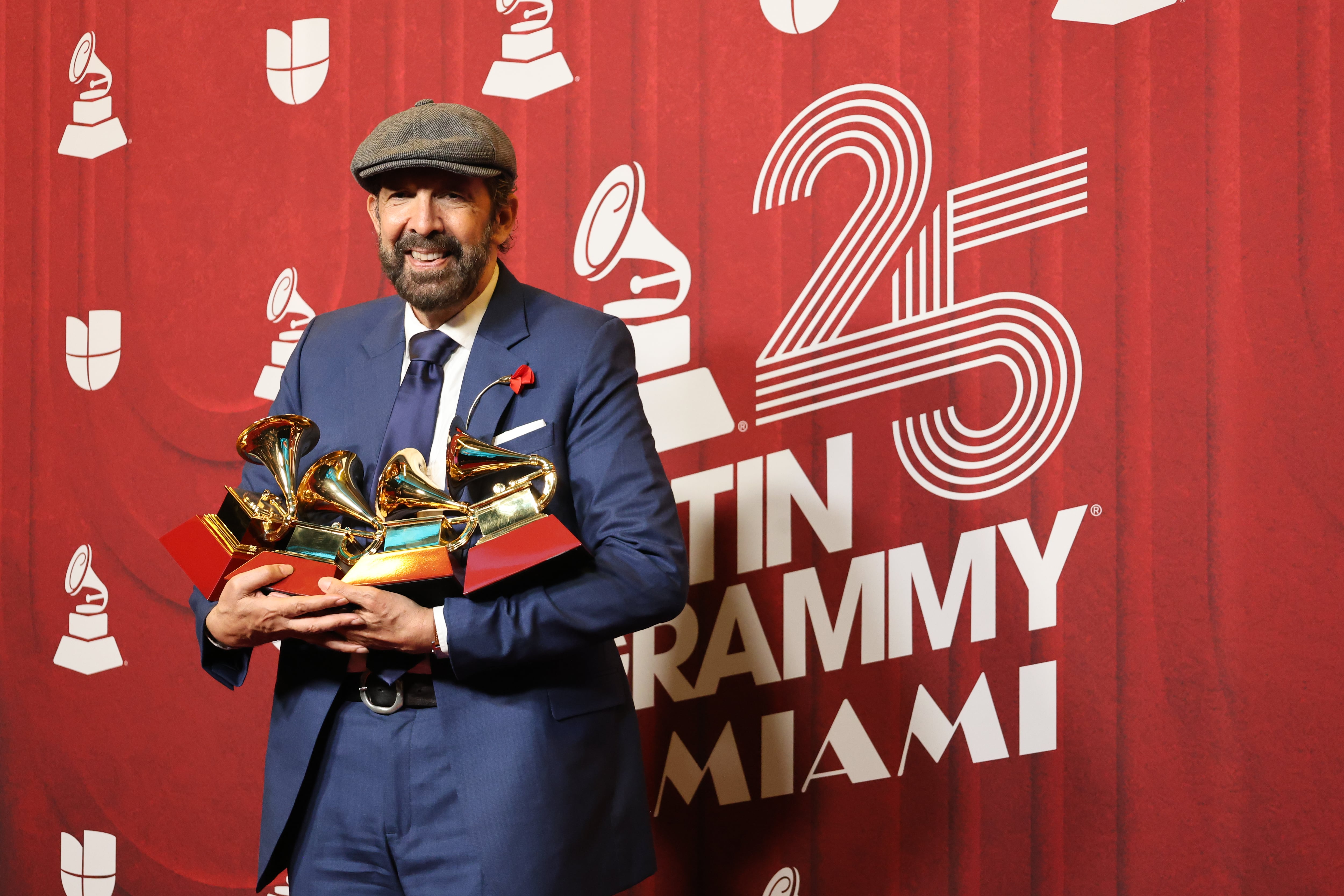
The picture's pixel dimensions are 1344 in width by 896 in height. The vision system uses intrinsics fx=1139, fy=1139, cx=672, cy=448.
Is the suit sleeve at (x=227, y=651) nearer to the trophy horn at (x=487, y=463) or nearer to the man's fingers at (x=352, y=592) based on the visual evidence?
the man's fingers at (x=352, y=592)

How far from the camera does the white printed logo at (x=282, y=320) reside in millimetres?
2482

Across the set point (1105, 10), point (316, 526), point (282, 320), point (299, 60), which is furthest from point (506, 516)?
point (299, 60)

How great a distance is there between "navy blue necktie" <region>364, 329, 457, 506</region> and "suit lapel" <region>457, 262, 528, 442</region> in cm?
3

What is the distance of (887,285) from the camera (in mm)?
1989

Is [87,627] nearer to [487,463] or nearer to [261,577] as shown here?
[261,577]

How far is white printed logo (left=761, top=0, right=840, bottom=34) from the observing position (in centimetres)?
204

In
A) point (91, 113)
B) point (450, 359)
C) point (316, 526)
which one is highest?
point (91, 113)

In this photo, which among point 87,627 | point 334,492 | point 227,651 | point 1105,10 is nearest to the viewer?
point 334,492

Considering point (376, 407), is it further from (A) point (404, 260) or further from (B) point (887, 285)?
(B) point (887, 285)

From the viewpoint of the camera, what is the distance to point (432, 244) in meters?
1.49

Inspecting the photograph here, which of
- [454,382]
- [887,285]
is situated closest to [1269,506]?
[887,285]

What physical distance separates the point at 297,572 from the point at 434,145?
558 millimetres

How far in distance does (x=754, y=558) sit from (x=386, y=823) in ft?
2.92

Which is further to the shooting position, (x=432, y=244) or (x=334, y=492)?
(x=432, y=244)
